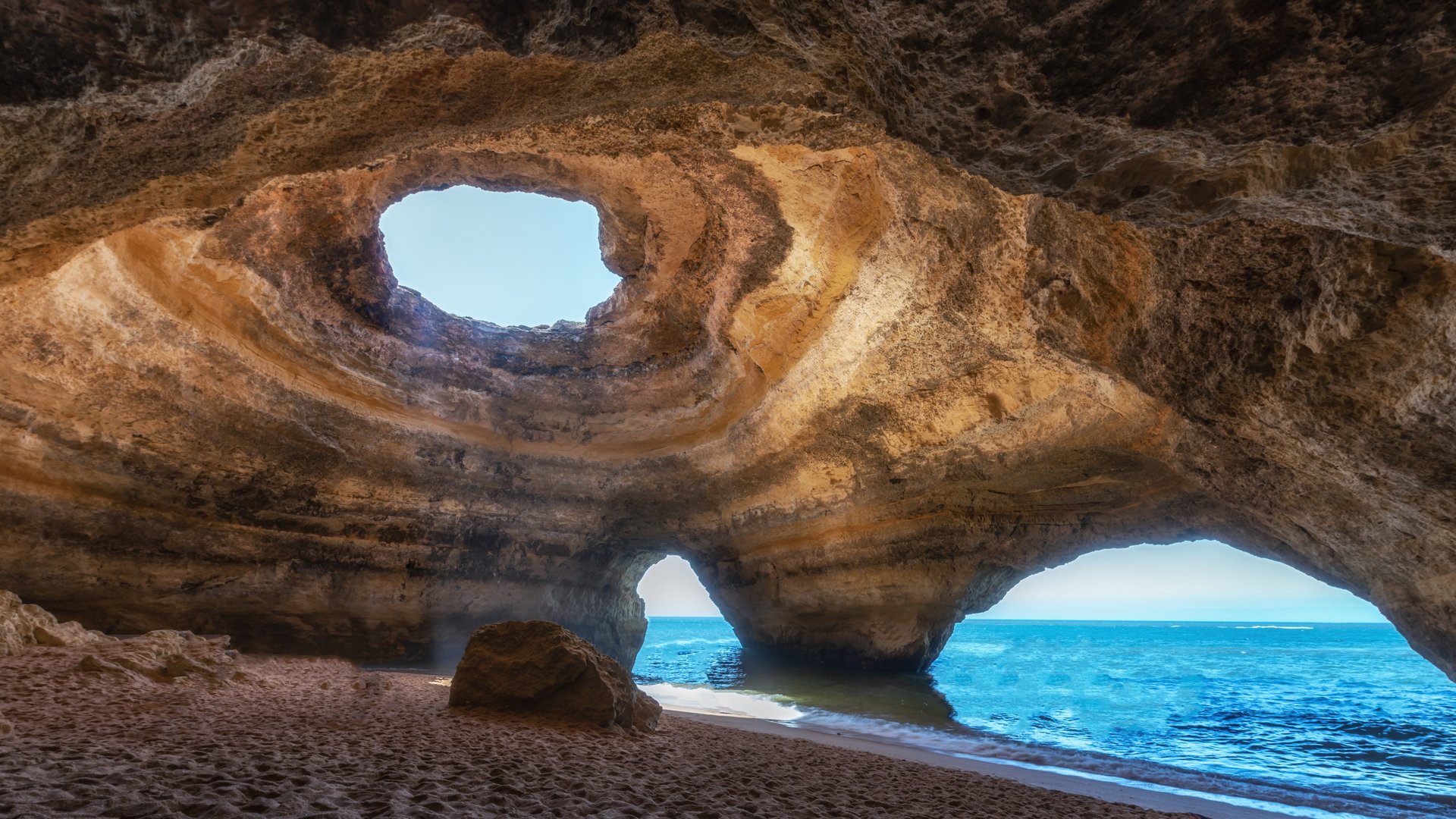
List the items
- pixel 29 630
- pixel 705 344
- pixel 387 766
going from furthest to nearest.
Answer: pixel 705 344 → pixel 29 630 → pixel 387 766

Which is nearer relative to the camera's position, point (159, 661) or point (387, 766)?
point (387, 766)

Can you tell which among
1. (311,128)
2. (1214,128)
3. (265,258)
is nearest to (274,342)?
(265,258)

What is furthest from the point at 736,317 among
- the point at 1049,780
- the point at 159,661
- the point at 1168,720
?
the point at 1168,720

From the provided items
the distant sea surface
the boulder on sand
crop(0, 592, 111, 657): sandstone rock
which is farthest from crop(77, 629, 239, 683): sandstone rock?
the distant sea surface

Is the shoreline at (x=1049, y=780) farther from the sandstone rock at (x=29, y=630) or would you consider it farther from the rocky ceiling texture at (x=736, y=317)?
the sandstone rock at (x=29, y=630)

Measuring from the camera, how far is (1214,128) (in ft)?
6.41

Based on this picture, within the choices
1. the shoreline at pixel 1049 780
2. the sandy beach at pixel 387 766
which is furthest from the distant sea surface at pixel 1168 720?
the sandy beach at pixel 387 766

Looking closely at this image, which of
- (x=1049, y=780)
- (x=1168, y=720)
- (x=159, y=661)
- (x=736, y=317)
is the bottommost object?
(x=1168, y=720)

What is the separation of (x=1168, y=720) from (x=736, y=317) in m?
6.66

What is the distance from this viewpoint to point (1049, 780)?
3914 mm

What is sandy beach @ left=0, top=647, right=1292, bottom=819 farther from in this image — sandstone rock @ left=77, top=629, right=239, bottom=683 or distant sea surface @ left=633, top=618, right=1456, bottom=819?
distant sea surface @ left=633, top=618, right=1456, bottom=819

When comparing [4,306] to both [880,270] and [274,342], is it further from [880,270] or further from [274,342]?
[880,270]

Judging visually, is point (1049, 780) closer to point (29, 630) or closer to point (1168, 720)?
point (1168, 720)

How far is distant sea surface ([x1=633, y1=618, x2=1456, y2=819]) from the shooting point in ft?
14.1
